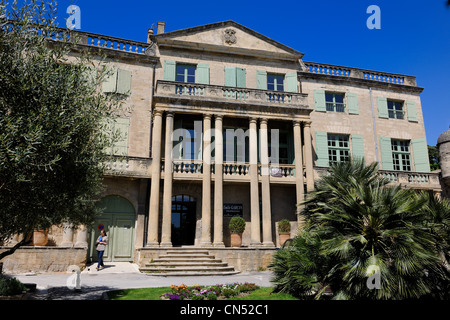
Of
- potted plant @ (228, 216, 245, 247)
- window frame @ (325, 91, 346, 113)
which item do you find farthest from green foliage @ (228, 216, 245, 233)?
window frame @ (325, 91, 346, 113)

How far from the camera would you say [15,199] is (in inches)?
292

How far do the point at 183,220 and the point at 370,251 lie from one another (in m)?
12.4

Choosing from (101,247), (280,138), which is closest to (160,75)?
(280,138)

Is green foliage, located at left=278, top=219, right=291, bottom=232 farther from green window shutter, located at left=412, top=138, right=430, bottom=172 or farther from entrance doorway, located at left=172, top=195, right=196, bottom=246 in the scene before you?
green window shutter, located at left=412, top=138, right=430, bottom=172

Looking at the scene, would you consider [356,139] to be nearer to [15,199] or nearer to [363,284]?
[363,284]

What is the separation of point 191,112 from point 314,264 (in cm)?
1114

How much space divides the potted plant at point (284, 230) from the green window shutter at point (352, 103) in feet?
28.5

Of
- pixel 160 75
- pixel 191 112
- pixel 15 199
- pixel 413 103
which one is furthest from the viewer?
pixel 413 103

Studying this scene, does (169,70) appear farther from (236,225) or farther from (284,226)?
(284,226)

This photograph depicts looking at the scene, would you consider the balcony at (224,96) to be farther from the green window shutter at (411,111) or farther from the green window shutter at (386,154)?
the green window shutter at (411,111)

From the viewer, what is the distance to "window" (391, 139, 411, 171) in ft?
72.3

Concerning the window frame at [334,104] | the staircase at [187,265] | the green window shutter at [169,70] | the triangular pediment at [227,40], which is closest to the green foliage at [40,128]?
the staircase at [187,265]

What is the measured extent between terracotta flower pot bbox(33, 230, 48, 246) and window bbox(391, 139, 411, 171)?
19588mm

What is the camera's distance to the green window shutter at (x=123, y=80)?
1869 cm
